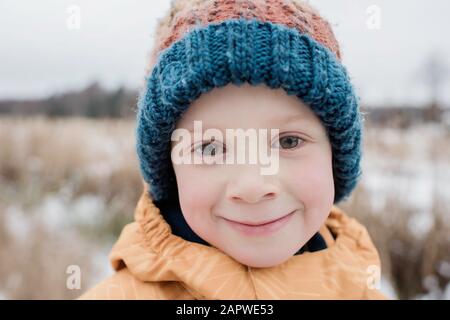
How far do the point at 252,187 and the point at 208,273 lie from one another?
0.29m

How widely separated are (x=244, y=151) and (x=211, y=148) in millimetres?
103

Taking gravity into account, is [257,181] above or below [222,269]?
above

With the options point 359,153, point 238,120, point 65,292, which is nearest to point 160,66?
point 238,120

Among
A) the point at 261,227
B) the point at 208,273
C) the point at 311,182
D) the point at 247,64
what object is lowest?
the point at 208,273

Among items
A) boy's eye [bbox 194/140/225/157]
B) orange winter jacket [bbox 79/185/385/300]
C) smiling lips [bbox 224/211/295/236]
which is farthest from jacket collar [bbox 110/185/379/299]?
boy's eye [bbox 194/140/225/157]

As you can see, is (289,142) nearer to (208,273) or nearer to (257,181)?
(257,181)

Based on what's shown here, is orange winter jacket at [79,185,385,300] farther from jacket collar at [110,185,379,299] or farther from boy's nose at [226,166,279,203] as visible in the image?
boy's nose at [226,166,279,203]

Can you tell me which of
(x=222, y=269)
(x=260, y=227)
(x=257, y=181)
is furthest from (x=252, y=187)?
(x=222, y=269)

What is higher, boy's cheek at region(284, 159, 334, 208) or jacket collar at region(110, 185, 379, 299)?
boy's cheek at region(284, 159, 334, 208)

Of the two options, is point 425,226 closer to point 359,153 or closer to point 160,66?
point 359,153

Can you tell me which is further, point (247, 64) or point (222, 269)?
point (222, 269)

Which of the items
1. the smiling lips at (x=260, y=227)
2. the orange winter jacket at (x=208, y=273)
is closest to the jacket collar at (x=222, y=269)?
the orange winter jacket at (x=208, y=273)

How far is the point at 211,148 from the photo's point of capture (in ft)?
→ 3.92

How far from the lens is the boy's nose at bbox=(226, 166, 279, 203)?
1.12m
